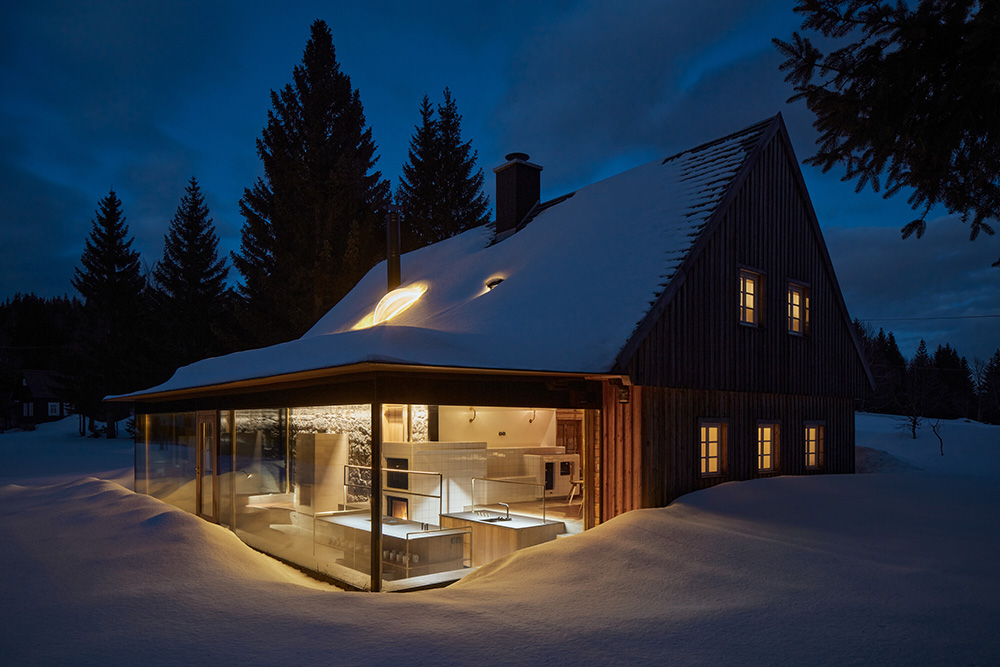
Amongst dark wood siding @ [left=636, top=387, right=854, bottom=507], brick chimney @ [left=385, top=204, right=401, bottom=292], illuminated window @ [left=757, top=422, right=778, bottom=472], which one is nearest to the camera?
dark wood siding @ [left=636, top=387, right=854, bottom=507]

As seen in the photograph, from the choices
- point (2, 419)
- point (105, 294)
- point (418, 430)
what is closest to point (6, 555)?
point (418, 430)

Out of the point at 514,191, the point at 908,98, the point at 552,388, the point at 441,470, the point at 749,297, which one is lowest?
the point at 441,470

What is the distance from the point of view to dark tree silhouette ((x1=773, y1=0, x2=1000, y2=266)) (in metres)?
5.62

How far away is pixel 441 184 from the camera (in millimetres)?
40531

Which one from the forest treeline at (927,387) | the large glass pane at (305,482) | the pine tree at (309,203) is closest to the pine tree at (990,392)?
the forest treeline at (927,387)

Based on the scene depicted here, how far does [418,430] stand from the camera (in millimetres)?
15180

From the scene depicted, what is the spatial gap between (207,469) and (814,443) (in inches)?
494

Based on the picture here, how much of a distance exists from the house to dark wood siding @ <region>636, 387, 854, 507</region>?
4cm

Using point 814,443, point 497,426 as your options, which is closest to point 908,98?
point 814,443

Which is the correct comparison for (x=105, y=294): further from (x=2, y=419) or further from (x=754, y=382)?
(x=754, y=382)

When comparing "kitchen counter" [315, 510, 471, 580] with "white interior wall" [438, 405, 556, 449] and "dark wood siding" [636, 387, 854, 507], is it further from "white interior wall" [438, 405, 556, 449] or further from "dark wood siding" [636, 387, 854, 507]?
"white interior wall" [438, 405, 556, 449]

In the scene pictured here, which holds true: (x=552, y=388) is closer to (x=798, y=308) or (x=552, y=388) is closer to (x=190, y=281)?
(x=798, y=308)

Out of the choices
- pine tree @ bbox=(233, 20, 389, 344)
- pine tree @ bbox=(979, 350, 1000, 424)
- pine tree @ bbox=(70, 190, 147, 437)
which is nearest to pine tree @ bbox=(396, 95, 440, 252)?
pine tree @ bbox=(233, 20, 389, 344)

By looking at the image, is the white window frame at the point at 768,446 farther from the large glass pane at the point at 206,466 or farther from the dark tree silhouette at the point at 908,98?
the large glass pane at the point at 206,466
